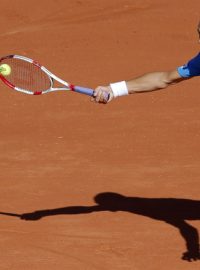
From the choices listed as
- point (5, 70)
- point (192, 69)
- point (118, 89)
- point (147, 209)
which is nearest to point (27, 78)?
point (5, 70)

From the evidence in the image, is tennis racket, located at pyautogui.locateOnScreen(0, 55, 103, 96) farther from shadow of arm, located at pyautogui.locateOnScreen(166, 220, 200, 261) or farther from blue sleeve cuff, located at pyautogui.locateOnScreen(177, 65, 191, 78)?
shadow of arm, located at pyautogui.locateOnScreen(166, 220, 200, 261)

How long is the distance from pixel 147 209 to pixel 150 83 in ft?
5.20

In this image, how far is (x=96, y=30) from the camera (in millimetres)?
18141

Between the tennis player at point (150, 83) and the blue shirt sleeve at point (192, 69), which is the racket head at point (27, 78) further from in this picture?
the blue shirt sleeve at point (192, 69)

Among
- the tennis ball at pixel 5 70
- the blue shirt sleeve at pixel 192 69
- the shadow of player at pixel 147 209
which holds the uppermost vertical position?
the tennis ball at pixel 5 70

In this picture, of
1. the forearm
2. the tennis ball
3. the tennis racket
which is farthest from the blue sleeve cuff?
the tennis ball

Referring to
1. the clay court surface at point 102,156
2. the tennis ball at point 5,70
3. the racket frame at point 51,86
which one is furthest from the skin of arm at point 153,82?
the clay court surface at point 102,156

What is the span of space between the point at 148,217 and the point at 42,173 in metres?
1.92

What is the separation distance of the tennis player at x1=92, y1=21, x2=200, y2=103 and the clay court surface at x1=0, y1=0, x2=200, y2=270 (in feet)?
4.45

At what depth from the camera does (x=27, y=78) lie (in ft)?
29.1

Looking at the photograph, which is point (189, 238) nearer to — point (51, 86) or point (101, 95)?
point (101, 95)

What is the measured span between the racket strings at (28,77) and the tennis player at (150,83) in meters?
0.93

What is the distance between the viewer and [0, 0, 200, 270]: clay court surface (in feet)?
26.1

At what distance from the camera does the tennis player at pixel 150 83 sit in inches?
303
